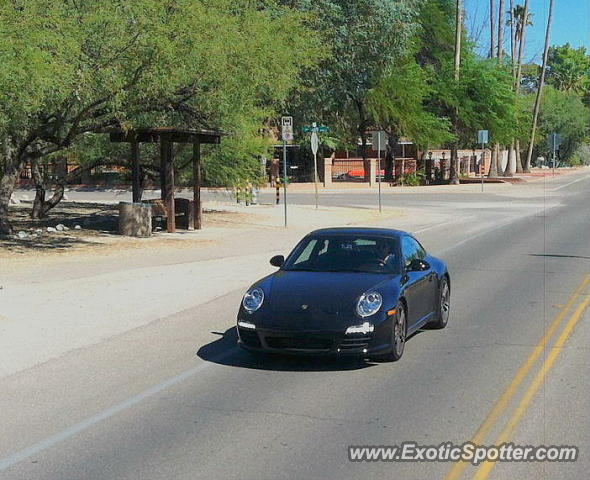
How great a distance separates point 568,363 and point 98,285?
8708 mm

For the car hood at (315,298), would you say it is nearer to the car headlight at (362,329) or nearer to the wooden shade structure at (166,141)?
the car headlight at (362,329)

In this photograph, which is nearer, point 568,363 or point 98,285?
point 568,363

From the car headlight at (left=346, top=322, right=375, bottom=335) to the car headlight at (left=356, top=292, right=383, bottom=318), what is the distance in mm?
131

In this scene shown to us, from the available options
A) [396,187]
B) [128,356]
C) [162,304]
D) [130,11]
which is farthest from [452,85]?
[128,356]

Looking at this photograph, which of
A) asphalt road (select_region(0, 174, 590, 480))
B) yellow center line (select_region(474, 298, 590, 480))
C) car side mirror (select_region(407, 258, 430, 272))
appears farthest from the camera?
car side mirror (select_region(407, 258, 430, 272))

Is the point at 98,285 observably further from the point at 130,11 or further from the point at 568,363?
the point at 568,363

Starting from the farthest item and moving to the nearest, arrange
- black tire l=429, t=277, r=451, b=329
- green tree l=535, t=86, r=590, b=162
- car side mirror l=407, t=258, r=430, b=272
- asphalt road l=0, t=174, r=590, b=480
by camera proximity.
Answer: green tree l=535, t=86, r=590, b=162 < black tire l=429, t=277, r=451, b=329 < car side mirror l=407, t=258, r=430, b=272 < asphalt road l=0, t=174, r=590, b=480

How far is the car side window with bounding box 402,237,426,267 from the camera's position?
11.2 metres

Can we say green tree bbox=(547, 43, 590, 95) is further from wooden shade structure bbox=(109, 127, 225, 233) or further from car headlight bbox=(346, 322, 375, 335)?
car headlight bbox=(346, 322, 375, 335)

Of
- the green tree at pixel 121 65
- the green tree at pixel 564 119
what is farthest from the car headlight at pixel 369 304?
the green tree at pixel 564 119

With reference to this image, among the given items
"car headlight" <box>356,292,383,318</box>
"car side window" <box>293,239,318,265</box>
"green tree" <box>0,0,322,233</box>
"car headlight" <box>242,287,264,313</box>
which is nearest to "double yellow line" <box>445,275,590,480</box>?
"car headlight" <box>356,292,383,318</box>

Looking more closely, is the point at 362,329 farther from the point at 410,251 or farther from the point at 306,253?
the point at 410,251

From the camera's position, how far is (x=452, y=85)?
5969cm

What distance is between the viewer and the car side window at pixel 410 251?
11.2 m
